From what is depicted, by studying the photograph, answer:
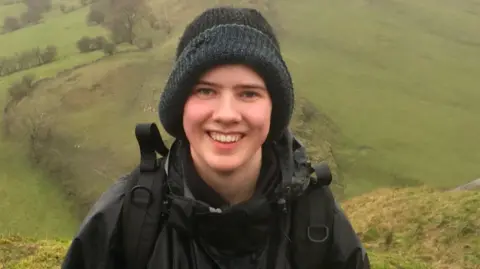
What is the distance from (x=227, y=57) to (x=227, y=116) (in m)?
0.31

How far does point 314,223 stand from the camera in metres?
2.98

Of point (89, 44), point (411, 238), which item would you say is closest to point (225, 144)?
point (411, 238)

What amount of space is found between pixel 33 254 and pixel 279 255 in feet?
12.0

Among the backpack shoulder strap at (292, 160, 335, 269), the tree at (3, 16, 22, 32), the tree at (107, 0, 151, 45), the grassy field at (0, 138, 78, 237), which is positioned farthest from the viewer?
the tree at (3, 16, 22, 32)

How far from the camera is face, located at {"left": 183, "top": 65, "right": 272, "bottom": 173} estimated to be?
109 inches

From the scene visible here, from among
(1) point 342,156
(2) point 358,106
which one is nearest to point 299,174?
(1) point 342,156

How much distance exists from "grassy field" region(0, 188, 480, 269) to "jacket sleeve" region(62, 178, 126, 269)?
8.96ft

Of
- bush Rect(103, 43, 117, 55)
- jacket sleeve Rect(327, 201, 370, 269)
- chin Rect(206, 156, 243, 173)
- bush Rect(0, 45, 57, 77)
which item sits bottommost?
bush Rect(0, 45, 57, 77)

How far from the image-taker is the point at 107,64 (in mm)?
43688

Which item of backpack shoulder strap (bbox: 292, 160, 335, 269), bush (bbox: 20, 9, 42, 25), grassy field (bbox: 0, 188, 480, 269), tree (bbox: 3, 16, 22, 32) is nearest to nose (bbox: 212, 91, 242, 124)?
backpack shoulder strap (bbox: 292, 160, 335, 269)

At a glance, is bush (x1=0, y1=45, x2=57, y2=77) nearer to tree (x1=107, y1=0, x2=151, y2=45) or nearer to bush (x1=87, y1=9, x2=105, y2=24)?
tree (x1=107, y1=0, x2=151, y2=45)

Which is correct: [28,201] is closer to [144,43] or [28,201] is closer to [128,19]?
[144,43]

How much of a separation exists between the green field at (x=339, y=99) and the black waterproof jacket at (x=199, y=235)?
26.2 m

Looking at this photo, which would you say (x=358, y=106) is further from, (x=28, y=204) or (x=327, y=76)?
(x=28, y=204)
